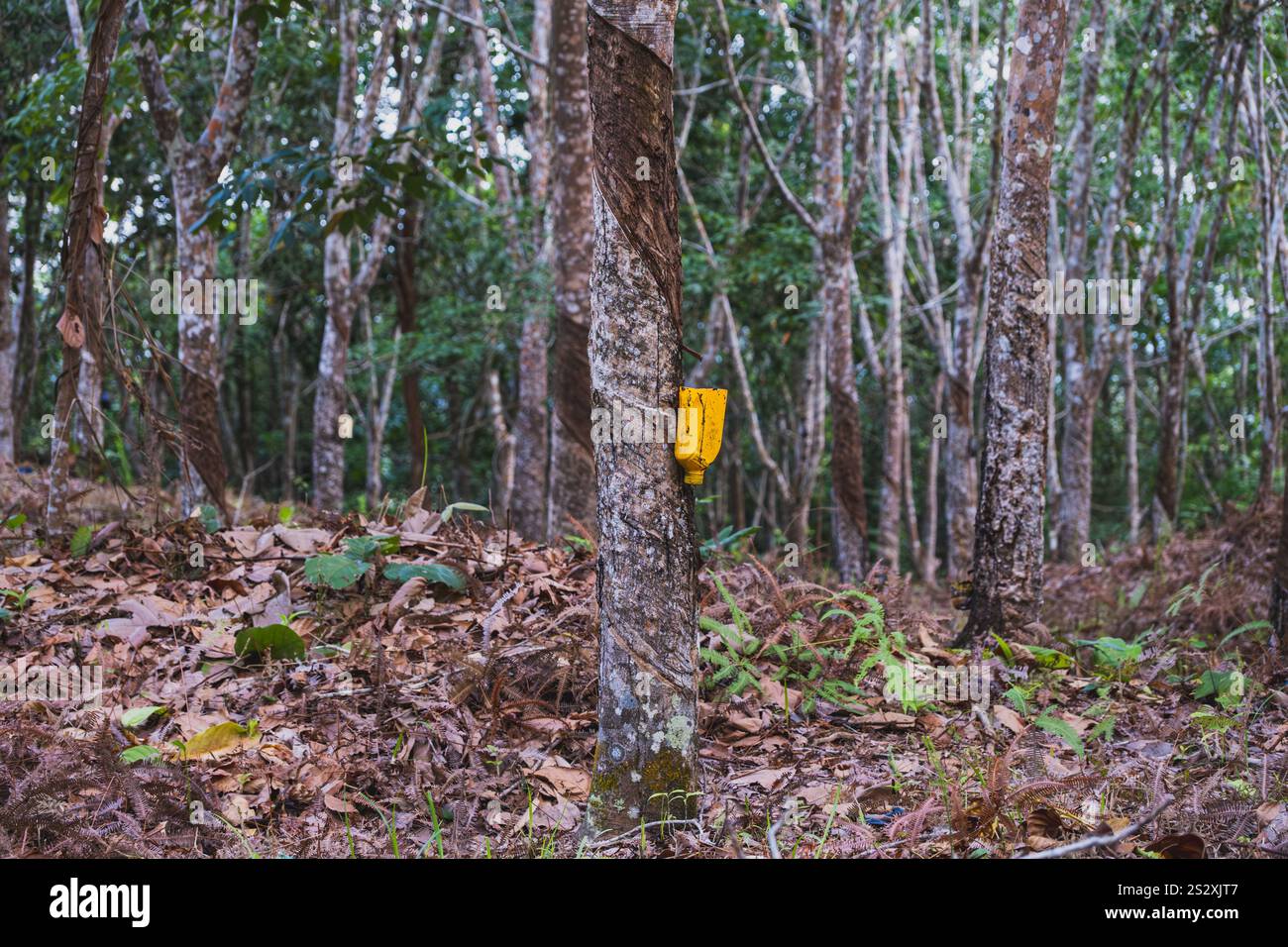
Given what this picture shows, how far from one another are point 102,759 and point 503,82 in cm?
1329

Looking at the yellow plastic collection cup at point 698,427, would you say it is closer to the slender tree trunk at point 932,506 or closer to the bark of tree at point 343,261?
the bark of tree at point 343,261

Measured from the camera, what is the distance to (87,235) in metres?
4.81

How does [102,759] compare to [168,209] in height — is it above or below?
below

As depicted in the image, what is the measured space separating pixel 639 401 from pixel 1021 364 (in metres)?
2.82

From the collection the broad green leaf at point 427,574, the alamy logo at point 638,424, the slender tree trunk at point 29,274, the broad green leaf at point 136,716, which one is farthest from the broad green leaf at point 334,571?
the slender tree trunk at point 29,274

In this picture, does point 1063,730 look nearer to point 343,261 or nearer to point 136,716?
point 136,716

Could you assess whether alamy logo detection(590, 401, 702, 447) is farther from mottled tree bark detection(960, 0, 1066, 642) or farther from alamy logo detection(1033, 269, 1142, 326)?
alamy logo detection(1033, 269, 1142, 326)

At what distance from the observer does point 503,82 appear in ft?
49.6

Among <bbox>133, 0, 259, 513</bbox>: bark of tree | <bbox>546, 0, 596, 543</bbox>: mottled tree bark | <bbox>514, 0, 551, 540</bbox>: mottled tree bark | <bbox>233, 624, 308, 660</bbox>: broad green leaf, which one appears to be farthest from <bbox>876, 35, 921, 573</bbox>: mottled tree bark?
<bbox>233, 624, 308, 660</bbox>: broad green leaf

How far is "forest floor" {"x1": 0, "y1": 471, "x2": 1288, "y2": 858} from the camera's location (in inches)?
130

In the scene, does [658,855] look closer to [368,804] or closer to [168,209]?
[368,804]

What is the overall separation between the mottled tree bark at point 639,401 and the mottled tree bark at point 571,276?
11.6 feet
